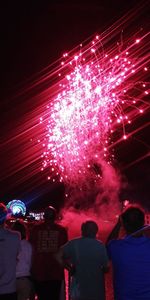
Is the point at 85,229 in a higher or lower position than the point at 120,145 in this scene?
lower

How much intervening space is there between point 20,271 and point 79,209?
117ft

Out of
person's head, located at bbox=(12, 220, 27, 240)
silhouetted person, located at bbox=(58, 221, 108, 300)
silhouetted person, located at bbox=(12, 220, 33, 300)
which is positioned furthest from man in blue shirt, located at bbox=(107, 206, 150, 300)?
person's head, located at bbox=(12, 220, 27, 240)

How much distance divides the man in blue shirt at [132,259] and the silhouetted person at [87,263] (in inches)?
50.1

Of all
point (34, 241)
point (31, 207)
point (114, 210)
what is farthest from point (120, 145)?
point (34, 241)

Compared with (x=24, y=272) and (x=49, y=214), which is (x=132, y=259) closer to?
(x=24, y=272)

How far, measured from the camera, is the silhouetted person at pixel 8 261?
5.57 m

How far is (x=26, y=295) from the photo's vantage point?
6.62 meters

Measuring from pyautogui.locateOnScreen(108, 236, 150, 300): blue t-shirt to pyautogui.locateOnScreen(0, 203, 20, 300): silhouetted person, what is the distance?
157 cm

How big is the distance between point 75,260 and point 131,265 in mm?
1500

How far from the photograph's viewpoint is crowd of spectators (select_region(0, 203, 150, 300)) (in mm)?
4430

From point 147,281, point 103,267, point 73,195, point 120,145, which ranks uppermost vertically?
point 120,145

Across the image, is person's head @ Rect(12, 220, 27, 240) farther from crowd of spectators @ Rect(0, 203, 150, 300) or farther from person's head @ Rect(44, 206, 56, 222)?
person's head @ Rect(44, 206, 56, 222)

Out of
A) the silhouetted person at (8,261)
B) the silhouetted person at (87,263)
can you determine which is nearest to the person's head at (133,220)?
the silhouetted person at (87,263)

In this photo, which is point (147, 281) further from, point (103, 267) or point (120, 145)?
point (120, 145)
